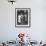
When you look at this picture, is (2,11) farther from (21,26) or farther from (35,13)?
(35,13)

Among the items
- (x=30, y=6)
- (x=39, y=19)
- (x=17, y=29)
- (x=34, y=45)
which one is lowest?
(x=34, y=45)

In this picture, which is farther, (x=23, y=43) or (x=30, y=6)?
(x=30, y=6)

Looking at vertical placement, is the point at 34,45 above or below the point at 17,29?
below

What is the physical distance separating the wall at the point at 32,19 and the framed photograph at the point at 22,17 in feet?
0.36

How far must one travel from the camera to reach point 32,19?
5.03 m

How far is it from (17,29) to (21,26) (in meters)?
0.18

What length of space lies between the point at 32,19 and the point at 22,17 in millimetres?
378

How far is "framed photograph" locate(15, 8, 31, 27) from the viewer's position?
504 cm

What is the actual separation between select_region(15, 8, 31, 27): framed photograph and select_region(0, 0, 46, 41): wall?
4.3 inches

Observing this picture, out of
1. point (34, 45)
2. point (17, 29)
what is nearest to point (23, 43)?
point (34, 45)

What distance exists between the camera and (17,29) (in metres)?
5.08

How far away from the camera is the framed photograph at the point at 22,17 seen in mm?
5040

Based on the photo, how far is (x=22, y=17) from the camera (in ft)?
16.7

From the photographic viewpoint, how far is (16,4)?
199 inches
